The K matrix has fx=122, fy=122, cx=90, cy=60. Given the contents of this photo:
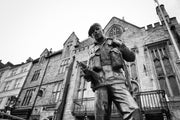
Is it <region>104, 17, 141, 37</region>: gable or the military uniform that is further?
<region>104, 17, 141, 37</region>: gable

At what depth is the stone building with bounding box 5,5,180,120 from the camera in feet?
28.3

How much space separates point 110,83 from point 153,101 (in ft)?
26.6

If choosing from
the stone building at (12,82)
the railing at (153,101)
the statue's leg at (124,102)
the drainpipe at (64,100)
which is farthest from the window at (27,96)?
the statue's leg at (124,102)

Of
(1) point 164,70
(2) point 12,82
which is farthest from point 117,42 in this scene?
(2) point 12,82

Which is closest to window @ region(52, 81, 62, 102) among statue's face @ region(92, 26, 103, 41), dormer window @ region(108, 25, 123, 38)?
dormer window @ region(108, 25, 123, 38)

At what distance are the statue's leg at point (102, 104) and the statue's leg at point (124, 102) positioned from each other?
5.1 inches

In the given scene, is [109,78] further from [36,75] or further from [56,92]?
[36,75]

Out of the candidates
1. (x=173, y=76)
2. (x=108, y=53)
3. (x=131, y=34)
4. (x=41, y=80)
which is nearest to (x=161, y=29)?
(x=131, y=34)

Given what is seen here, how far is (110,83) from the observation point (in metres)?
2.10

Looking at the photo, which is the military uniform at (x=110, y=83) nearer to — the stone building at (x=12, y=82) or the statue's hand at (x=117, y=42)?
the statue's hand at (x=117, y=42)

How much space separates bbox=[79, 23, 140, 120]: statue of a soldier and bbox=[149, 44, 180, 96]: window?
8.86 m

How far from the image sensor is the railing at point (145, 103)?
7.85m

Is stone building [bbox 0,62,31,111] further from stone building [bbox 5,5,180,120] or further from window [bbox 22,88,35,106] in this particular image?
stone building [bbox 5,5,180,120]

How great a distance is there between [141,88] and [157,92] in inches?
67.6
